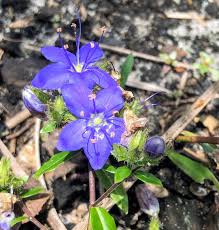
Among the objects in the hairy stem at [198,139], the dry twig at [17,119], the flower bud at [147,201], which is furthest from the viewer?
the dry twig at [17,119]

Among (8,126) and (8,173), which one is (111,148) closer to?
(8,173)

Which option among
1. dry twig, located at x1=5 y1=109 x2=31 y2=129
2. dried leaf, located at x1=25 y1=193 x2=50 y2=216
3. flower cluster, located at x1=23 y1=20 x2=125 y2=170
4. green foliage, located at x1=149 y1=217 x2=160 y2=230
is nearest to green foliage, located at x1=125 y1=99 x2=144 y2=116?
flower cluster, located at x1=23 y1=20 x2=125 y2=170

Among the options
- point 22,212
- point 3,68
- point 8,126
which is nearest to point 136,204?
point 22,212

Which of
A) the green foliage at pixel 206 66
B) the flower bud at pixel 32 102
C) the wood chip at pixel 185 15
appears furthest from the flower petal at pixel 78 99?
the wood chip at pixel 185 15

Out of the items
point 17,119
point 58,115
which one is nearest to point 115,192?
point 58,115

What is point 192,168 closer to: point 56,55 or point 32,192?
point 32,192

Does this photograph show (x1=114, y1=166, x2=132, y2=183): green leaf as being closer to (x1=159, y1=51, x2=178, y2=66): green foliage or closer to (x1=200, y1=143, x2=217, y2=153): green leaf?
(x1=200, y1=143, x2=217, y2=153): green leaf

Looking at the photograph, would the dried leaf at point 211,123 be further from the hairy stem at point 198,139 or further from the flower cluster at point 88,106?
the flower cluster at point 88,106
